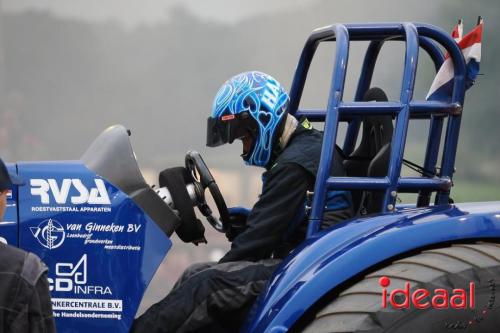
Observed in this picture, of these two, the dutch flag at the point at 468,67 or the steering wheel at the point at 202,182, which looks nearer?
the dutch flag at the point at 468,67

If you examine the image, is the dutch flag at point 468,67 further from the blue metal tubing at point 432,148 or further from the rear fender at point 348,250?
the rear fender at point 348,250

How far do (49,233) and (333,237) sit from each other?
1.00m

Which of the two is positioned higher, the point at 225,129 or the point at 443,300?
the point at 225,129

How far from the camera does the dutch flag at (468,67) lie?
341 cm

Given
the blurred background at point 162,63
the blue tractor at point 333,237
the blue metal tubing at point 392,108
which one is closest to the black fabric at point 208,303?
the blue tractor at point 333,237

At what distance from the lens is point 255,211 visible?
10.9ft

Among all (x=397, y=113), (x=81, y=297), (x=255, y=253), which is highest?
(x=397, y=113)

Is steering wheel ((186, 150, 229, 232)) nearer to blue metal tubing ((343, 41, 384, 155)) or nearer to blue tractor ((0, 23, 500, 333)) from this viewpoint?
blue tractor ((0, 23, 500, 333))

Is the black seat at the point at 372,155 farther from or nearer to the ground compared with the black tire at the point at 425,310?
farther from the ground

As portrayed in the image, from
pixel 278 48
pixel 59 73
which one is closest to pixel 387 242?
pixel 278 48

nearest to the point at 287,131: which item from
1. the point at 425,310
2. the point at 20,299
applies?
the point at 425,310

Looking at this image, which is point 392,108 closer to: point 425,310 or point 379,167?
point 379,167

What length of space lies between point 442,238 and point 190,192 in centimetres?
114

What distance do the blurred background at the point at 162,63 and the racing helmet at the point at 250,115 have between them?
14.6ft
